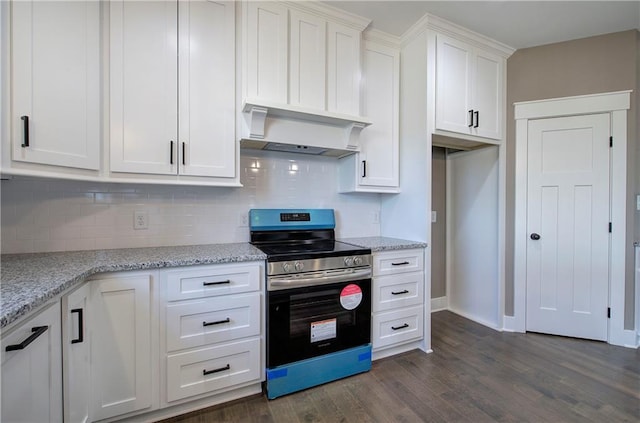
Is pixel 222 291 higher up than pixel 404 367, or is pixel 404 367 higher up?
pixel 222 291

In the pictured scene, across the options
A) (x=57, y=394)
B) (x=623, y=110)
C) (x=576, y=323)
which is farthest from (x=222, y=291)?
(x=623, y=110)

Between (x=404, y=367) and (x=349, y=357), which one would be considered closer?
(x=349, y=357)

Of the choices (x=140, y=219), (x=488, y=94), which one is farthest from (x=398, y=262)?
(x=140, y=219)

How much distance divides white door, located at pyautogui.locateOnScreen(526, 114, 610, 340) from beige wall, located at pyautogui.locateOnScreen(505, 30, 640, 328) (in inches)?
6.6

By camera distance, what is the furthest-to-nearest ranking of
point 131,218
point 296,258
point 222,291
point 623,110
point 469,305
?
1. point 469,305
2. point 623,110
3. point 131,218
4. point 296,258
5. point 222,291

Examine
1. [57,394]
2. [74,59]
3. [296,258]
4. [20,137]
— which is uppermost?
[74,59]

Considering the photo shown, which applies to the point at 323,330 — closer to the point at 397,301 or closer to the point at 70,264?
the point at 397,301

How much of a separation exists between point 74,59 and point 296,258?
1.64 meters

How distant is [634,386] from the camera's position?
1944mm

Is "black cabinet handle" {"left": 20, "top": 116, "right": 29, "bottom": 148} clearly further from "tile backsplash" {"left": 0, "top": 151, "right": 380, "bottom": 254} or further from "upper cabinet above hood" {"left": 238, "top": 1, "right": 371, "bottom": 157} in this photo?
"upper cabinet above hood" {"left": 238, "top": 1, "right": 371, "bottom": 157}

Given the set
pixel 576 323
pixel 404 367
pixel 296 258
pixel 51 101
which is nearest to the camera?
pixel 51 101

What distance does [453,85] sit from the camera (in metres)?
2.52

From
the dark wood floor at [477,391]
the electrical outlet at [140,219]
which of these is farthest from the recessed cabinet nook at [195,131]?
the electrical outlet at [140,219]

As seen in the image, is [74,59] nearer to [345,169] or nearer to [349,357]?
[345,169]
